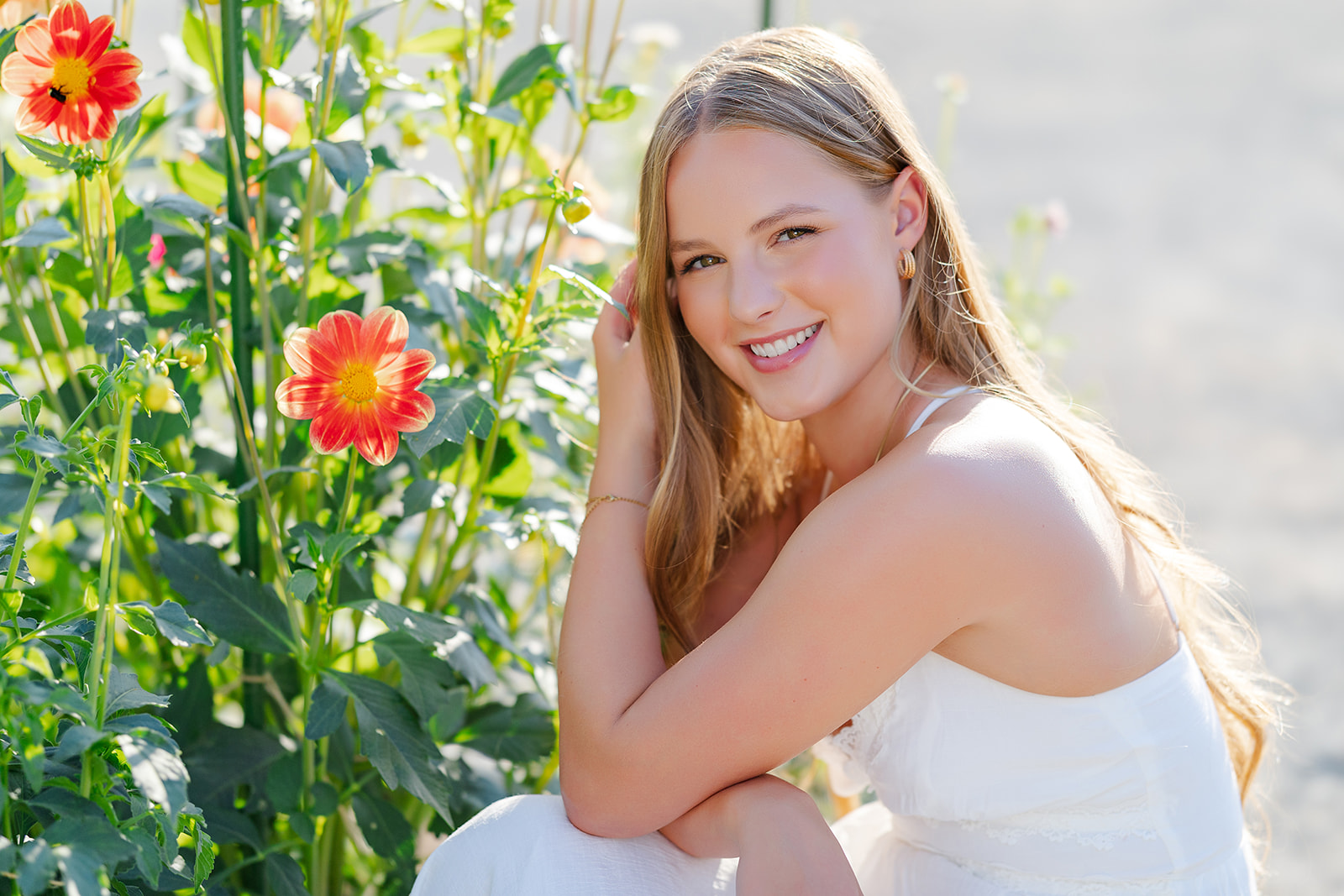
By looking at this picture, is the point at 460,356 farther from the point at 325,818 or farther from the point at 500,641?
the point at 325,818

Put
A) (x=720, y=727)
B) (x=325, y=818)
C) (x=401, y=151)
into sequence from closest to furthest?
(x=720, y=727), (x=325, y=818), (x=401, y=151)

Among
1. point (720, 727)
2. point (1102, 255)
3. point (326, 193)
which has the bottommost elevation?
point (1102, 255)

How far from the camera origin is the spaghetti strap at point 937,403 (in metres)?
1.09

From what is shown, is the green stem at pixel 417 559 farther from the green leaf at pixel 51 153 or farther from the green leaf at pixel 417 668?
the green leaf at pixel 51 153

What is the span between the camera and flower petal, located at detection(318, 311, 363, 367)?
828 millimetres

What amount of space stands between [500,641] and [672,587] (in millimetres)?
190

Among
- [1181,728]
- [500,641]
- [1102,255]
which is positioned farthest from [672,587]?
[1102,255]

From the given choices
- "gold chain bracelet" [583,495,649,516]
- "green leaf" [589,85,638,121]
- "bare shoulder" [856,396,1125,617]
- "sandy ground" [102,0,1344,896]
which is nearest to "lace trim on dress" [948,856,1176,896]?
"bare shoulder" [856,396,1125,617]

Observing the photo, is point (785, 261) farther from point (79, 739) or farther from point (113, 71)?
point (79, 739)

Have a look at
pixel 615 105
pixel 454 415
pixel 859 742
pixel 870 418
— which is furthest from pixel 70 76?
pixel 859 742

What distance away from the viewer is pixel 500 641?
1.15 m

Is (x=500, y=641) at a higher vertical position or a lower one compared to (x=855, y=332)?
lower

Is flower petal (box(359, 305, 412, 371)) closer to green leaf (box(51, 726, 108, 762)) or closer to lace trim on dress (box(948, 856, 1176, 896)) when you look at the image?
green leaf (box(51, 726, 108, 762))

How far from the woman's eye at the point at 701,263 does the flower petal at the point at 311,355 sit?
41 cm
